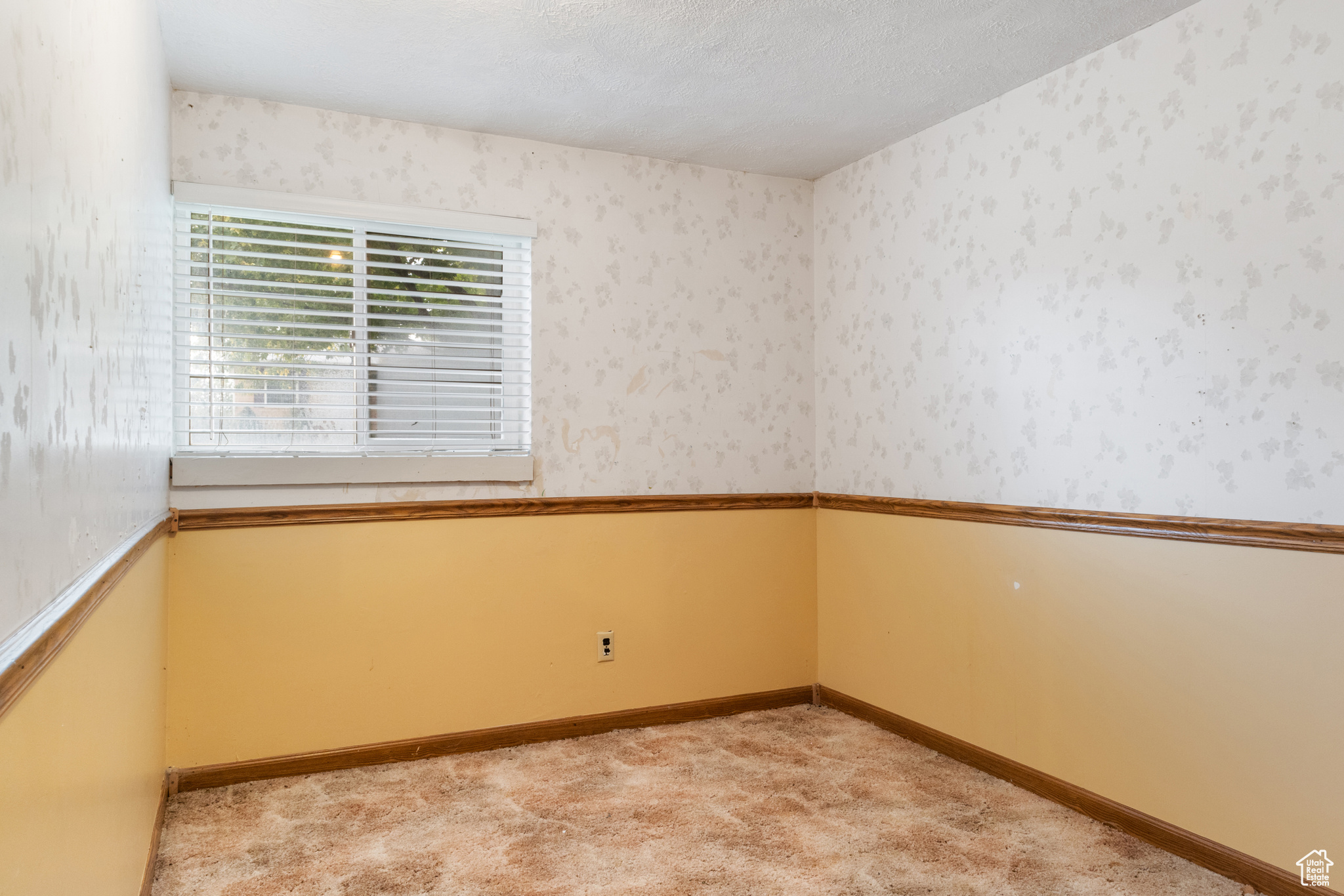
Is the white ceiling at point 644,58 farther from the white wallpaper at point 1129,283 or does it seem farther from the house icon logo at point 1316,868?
the house icon logo at point 1316,868

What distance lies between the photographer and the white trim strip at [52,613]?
2.83ft

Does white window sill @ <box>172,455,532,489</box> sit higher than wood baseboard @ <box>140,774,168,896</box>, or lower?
higher

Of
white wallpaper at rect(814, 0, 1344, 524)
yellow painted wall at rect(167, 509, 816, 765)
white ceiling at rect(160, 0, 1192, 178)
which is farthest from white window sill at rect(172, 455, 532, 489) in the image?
white wallpaper at rect(814, 0, 1344, 524)

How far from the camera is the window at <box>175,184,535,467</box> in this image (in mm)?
3000

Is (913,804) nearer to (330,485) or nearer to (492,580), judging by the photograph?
(492,580)

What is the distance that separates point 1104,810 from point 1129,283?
1610mm

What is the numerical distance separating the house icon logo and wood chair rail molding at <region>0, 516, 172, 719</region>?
2.67 meters

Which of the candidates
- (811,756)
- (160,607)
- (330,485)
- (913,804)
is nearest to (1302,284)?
(913,804)

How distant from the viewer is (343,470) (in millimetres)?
3131

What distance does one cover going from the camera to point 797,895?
2.20 m

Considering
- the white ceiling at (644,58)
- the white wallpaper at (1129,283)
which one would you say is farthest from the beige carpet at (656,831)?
the white ceiling at (644,58)

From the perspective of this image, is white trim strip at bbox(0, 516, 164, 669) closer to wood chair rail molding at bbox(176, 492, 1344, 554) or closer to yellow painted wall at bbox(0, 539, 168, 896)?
yellow painted wall at bbox(0, 539, 168, 896)

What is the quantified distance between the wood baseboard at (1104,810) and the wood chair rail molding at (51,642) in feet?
8.79

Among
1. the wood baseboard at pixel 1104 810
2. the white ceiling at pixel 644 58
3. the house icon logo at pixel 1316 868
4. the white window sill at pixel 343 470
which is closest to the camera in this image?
the house icon logo at pixel 1316 868
